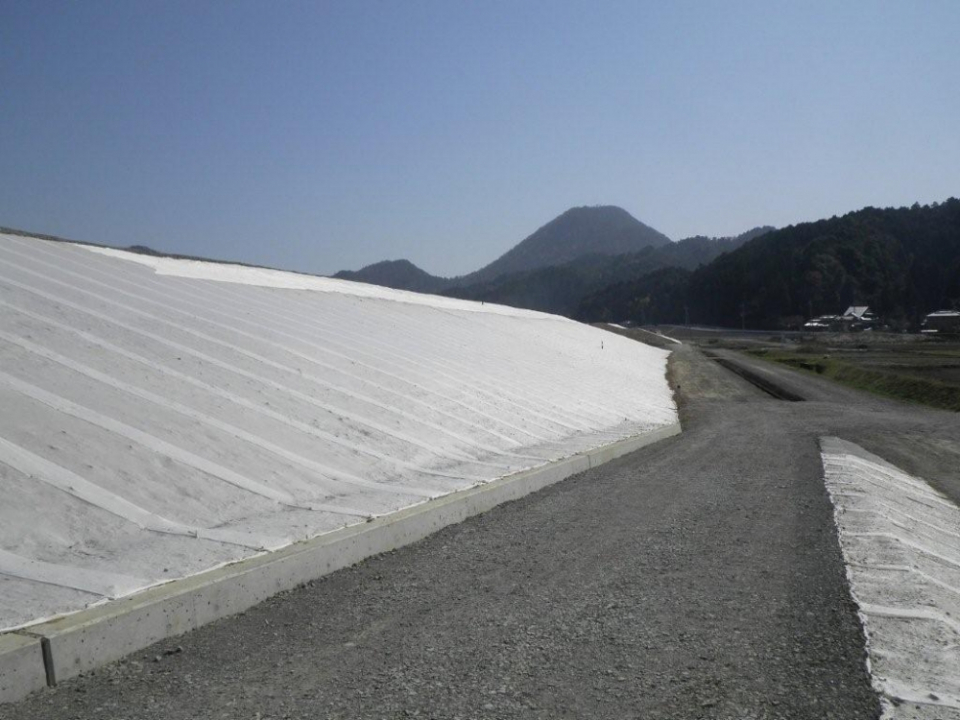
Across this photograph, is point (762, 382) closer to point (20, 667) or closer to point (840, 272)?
point (20, 667)

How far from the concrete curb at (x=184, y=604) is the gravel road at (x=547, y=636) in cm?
13

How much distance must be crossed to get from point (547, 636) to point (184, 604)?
8.14ft

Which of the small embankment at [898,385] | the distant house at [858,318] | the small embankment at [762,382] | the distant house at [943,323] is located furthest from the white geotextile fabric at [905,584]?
the distant house at [858,318]

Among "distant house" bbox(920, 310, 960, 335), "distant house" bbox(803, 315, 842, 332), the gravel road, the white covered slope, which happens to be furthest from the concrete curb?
"distant house" bbox(803, 315, 842, 332)

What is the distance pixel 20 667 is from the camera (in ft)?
14.8

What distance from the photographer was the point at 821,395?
36.9 metres

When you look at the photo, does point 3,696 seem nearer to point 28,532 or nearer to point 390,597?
point 28,532

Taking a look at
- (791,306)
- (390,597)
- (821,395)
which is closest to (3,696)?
(390,597)

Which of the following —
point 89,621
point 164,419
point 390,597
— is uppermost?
point 164,419

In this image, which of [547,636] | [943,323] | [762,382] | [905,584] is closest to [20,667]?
[547,636]

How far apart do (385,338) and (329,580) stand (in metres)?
13.9

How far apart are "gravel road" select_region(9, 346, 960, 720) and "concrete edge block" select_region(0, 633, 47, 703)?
0.10m

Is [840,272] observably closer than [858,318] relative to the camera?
No

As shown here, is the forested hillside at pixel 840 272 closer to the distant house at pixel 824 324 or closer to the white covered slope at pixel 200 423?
the distant house at pixel 824 324
